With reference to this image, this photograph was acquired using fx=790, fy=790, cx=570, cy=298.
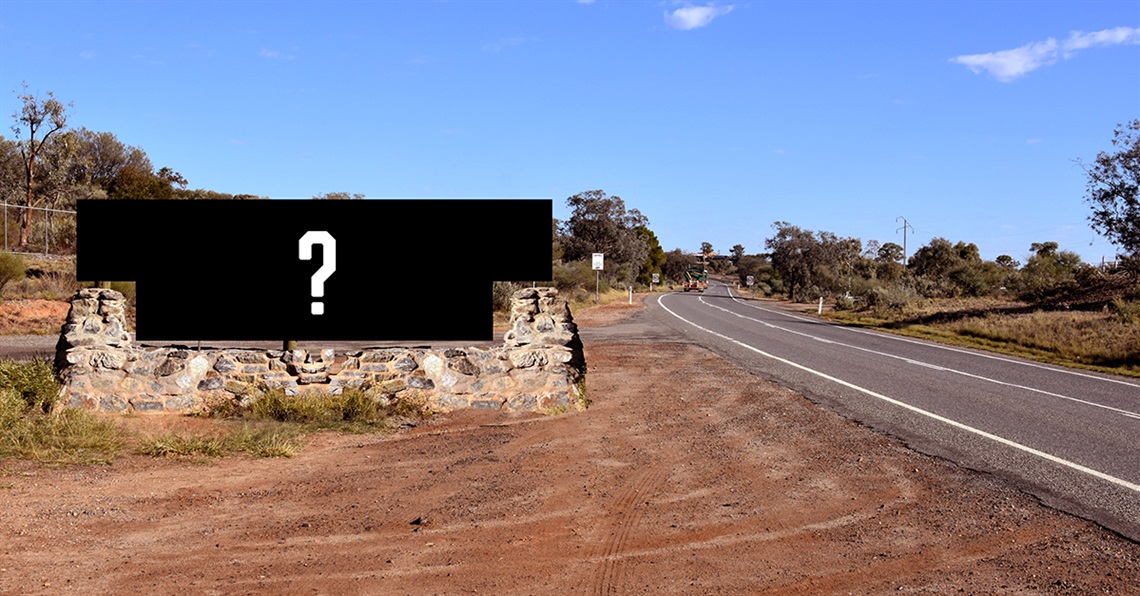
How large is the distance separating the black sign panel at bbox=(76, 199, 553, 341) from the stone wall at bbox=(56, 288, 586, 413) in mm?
450

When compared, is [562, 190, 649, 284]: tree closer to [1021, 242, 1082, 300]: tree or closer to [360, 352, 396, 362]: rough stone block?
[1021, 242, 1082, 300]: tree

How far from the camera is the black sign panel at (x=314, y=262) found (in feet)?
30.4

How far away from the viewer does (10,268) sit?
26.1 m

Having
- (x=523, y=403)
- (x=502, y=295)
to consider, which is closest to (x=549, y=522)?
(x=523, y=403)

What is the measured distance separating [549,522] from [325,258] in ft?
16.5

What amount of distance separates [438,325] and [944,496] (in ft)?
19.0

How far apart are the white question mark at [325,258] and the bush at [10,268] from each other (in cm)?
2237

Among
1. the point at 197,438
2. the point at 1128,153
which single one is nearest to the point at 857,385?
the point at 197,438

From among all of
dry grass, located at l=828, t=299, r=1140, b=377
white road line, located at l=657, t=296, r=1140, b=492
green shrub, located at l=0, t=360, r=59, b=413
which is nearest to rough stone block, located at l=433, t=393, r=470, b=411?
green shrub, located at l=0, t=360, r=59, b=413

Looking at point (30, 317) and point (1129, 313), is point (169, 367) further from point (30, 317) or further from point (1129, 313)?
point (1129, 313)

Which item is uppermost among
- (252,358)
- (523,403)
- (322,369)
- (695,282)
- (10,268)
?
(695,282)

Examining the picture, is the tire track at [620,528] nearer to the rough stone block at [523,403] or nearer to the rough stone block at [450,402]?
the rough stone block at [523,403]

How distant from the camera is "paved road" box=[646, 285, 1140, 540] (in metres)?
7.15

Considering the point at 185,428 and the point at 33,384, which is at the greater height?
the point at 33,384
